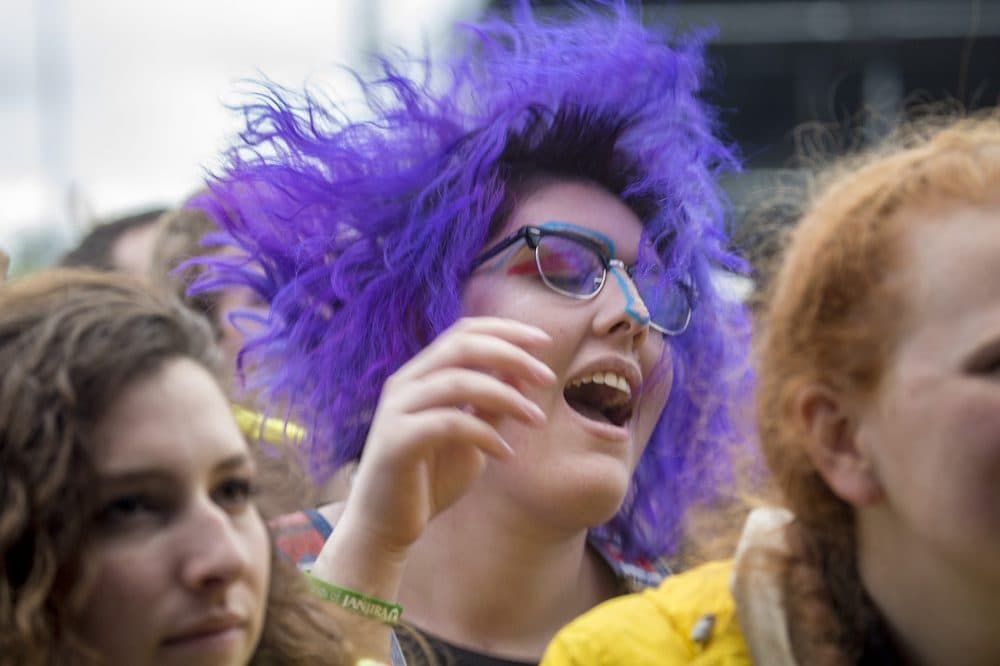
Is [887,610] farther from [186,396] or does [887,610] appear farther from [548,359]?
[186,396]

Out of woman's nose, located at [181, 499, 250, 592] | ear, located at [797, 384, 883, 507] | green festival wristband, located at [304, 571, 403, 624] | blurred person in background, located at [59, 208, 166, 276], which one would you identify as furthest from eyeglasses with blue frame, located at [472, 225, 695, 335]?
blurred person in background, located at [59, 208, 166, 276]

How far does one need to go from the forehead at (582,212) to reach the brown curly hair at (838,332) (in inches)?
10.1

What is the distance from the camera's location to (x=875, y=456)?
1.87 metres

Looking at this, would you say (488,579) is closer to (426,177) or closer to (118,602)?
(426,177)

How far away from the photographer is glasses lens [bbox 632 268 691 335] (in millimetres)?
2172

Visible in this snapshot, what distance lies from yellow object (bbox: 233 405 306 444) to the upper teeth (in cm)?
50

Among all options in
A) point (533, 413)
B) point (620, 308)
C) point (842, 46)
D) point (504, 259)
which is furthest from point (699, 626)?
point (842, 46)

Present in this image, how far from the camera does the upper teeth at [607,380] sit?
2.11m

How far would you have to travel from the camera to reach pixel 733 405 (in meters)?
2.44

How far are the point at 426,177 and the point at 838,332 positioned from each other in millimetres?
691

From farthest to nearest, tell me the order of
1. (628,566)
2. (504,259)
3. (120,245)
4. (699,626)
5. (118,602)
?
(120,245) < (628,566) < (504,259) < (699,626) < (118,602)

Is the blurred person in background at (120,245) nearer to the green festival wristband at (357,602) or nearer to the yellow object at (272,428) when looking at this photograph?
the yellow object at (272,428)

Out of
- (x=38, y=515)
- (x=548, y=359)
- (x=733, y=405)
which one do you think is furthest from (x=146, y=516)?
(x=733, y=405)

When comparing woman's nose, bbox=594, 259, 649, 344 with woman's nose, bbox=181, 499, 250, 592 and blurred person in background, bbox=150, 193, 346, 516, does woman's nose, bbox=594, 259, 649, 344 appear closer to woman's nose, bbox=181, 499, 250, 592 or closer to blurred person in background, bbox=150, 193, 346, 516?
blurred person in background, bbox=150, 193, 346, 516
